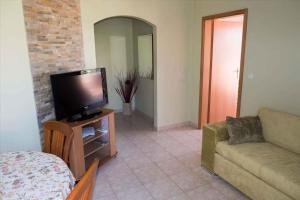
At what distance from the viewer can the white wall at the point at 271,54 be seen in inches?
105

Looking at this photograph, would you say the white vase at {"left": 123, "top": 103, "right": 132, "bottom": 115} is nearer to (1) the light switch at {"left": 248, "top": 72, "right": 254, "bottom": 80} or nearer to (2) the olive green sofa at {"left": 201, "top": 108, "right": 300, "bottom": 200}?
(2) the olive green sofa at {"left": 201, "top": 108, "right": 300, "bottom": 200}

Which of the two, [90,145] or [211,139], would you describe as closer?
[211,139]

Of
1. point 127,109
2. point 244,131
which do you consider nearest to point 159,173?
point 244,131

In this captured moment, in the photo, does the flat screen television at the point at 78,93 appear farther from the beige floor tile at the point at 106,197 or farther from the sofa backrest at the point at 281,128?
the sofa backrest at the point at 281,128

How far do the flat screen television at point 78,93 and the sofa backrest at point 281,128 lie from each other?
2.18 meters

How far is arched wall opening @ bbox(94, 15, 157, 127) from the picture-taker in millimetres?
4941

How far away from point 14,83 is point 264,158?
9.24 ft

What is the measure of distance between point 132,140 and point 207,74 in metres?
1.83

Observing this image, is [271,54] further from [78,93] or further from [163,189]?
[78,93]

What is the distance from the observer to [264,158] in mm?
2279

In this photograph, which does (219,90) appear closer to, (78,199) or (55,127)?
(55,127)

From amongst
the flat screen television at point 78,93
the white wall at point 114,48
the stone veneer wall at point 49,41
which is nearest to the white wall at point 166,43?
the stone veneer wall at point 49,41

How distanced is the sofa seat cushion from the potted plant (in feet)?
9.85

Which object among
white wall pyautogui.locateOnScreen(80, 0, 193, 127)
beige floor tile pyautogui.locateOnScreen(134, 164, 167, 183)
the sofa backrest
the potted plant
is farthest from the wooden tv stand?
the potted plant
